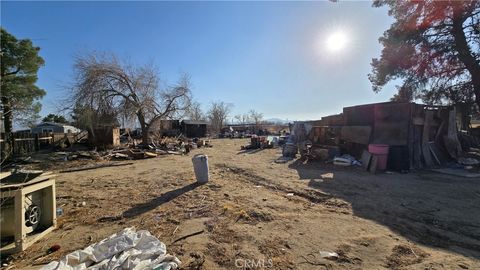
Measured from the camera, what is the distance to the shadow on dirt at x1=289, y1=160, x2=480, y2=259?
13.0 ft

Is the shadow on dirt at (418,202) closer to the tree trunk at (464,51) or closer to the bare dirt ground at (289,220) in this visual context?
the bare dirt ground at (289,220)

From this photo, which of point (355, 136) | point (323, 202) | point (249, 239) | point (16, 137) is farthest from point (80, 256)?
point (16, 137)

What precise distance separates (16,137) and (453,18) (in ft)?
87.3

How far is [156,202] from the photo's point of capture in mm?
5840

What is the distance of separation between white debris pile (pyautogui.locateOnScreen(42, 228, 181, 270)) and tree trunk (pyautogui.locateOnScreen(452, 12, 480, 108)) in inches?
630

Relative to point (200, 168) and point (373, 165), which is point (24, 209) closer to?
point (200, 168)

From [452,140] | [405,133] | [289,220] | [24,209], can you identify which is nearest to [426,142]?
[405,133]

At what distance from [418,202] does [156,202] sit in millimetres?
5770

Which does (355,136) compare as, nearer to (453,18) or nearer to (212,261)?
(453,18)

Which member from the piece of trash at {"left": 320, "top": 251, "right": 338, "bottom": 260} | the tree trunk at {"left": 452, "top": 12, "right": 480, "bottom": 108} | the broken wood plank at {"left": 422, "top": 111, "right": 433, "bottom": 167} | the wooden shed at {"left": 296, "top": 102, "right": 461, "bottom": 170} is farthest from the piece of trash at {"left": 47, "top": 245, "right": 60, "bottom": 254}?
the tree trunk at {"left": 452, "top": 12, "right": 480, "bottom": 108}

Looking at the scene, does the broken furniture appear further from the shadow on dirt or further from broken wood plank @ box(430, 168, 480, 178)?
broken wood plank @ box(430, 168, 480, 178)

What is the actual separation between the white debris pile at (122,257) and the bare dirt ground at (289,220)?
0.26 meters

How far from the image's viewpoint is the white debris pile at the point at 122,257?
2.82 m

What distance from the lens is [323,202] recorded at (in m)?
5.76
